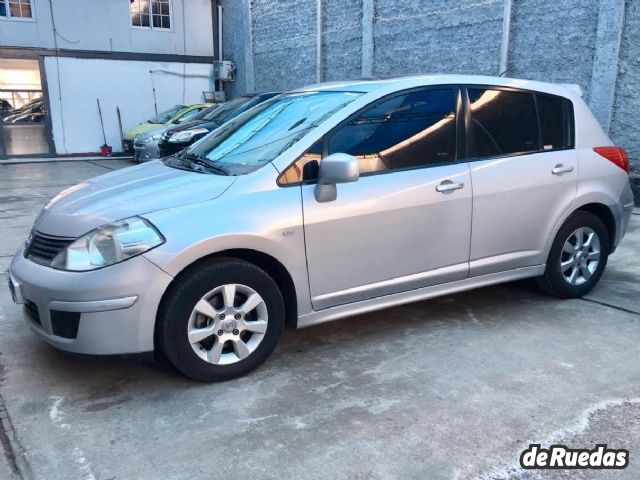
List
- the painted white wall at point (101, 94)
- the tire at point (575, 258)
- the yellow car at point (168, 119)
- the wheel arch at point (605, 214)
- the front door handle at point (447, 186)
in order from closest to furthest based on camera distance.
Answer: the front door handle at point (447, 186) → the tire at point (575, 258) → the wheel arch at point (605, 214) → the yellow car at point (168, 119) → the painted white wall at point (101, 94)

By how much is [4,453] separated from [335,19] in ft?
43.9

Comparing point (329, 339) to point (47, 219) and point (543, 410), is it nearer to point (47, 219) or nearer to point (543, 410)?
point (543, 410)

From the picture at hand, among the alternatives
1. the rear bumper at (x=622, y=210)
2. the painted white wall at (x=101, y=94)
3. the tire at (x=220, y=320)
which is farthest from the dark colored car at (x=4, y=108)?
the rear bumper at (x=622, y=210)

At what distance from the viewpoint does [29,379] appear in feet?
10.6

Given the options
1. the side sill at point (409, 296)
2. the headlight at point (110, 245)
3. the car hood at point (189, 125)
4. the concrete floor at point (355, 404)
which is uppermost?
the car hood at point (189, 125)

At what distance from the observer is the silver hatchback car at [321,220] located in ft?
9.68

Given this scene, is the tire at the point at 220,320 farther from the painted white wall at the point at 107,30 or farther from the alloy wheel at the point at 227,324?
the painted white wall at the point at 107,30

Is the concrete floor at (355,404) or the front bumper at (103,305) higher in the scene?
the front bumper at (103,305)

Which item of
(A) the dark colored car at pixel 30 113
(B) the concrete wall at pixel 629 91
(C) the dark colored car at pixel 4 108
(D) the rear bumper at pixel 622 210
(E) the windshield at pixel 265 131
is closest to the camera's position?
(E) the windshield at pixel 265 131

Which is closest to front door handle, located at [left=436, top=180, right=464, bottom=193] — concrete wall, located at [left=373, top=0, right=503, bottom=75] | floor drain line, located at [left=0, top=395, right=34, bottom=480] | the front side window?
the front side window

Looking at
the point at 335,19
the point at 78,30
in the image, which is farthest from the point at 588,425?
the point at 78,30

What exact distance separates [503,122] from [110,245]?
9.01 feet

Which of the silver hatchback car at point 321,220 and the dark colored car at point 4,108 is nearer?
the silver hatchback car at point 321,220

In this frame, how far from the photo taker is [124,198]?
3227 mm
